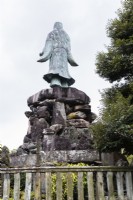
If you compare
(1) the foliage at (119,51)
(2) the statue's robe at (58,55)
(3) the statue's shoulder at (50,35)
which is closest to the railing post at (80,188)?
(1) the foliage at (119,51)

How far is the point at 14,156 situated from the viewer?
9.48 meters

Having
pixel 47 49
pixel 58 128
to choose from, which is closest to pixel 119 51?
pixel 58 128

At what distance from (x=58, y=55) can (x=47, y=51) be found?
42 cm

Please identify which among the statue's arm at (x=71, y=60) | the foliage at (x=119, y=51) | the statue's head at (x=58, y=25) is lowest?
the foliage at (x=119, y=51)

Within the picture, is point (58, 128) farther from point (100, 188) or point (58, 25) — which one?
point (58, 25)

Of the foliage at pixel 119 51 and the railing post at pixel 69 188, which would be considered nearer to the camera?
the railing post at pixel 69 188

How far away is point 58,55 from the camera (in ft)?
37.6

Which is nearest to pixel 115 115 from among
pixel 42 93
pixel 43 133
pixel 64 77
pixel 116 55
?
pixel 116 55

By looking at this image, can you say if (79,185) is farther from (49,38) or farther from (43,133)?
(49,38)

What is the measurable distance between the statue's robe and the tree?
3223 mm

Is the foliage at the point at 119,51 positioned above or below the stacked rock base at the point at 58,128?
above

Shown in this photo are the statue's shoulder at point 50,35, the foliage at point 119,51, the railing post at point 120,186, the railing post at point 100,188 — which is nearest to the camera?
the railing post at point 100,188

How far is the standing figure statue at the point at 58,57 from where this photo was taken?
10906 mm

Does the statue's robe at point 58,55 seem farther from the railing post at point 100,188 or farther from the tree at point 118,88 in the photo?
the railing post at point 100,188
